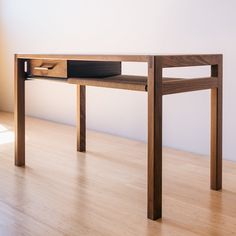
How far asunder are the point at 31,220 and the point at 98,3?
5.31ft

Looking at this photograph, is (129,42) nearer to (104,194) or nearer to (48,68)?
(48,68)

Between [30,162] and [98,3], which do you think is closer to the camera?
[30,162]

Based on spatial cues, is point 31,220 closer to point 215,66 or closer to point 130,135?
point 215,66

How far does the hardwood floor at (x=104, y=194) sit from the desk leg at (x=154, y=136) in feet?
0.17

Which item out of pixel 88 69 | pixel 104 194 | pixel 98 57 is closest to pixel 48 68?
pixel 88 69

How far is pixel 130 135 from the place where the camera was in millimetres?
2348

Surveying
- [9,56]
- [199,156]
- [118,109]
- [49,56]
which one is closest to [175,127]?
[199,156]

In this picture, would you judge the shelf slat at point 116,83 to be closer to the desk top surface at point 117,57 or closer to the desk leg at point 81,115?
the desk top surface at point 117,57

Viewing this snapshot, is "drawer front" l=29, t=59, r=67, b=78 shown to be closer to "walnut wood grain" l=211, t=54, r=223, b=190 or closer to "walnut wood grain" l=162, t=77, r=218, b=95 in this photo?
"walnut wood grain" l=162, t=77, r=218, b=95

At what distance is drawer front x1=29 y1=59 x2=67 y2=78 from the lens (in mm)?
1538

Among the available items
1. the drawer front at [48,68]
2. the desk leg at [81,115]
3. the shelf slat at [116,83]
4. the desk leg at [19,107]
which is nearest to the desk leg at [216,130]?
the shelf slat at [116,83]

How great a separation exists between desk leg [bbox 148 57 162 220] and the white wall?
2.49 feet

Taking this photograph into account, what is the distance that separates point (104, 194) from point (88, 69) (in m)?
0.50

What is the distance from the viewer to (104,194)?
1413 mm
